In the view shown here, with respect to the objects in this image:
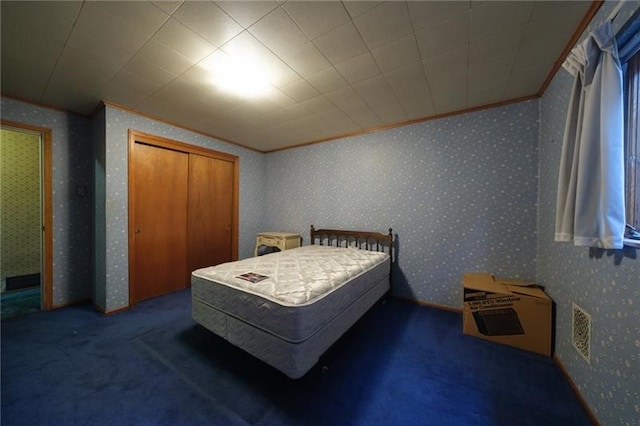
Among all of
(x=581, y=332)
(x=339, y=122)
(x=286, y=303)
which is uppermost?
(x=339, y=122)

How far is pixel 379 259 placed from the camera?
2645mm

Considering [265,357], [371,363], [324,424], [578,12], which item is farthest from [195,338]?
[578,12]

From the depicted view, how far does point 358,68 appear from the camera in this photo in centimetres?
189

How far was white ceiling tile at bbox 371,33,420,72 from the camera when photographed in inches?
63.0

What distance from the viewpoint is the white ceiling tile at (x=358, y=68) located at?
1780 millimetres

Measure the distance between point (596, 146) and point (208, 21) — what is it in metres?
2.37

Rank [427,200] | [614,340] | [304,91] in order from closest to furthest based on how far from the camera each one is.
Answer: [614,340] → [304,91] → [427,200]

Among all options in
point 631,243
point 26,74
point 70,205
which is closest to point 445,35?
point 631,243

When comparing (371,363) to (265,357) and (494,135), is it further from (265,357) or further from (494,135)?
(494,135)

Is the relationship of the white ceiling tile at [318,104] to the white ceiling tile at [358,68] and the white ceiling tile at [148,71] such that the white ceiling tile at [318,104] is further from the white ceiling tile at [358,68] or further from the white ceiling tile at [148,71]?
the white ceiling tile at [148,71]

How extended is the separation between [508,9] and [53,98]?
13.5 feet

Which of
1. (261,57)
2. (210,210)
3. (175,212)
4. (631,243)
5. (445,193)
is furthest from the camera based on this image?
(210,210)

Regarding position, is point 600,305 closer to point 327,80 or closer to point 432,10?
point 432,10

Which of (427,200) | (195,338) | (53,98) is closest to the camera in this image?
(195,338)
